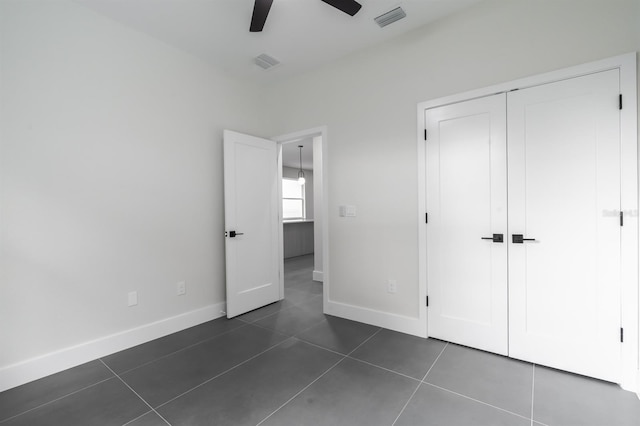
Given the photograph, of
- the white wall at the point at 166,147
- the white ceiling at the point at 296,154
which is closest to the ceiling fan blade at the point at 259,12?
the white wall at the point at 166,147

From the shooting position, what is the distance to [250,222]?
359cm

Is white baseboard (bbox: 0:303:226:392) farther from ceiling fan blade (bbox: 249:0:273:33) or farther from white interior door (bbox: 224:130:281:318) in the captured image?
ceiling fan blade (bbox: 249:0:273:33)

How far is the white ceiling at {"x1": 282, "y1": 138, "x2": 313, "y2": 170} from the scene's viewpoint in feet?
20.4

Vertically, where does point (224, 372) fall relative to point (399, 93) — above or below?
Answer: below

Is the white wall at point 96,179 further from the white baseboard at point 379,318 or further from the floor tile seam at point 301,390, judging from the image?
the floor tile seam at point 301,390

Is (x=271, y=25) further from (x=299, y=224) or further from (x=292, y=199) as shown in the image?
(x=292, y=199)

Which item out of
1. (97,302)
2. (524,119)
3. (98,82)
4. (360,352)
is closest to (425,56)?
(524,119)

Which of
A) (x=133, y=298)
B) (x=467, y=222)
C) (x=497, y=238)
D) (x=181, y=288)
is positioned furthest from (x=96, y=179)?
(x=497, y=238)

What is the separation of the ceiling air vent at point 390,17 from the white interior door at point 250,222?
190cm

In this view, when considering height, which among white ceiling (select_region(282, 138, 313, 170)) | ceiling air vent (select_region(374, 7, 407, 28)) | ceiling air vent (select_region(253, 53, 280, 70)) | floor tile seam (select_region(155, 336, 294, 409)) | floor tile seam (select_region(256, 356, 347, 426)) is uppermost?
ceiling air vent (select_region(253, 53, 280, 70))

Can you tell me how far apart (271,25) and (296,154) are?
4608 mm

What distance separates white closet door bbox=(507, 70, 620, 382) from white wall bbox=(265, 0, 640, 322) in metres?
0.30

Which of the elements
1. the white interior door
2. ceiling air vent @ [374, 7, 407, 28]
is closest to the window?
the white interior door

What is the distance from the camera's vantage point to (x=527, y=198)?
7.41 ft
